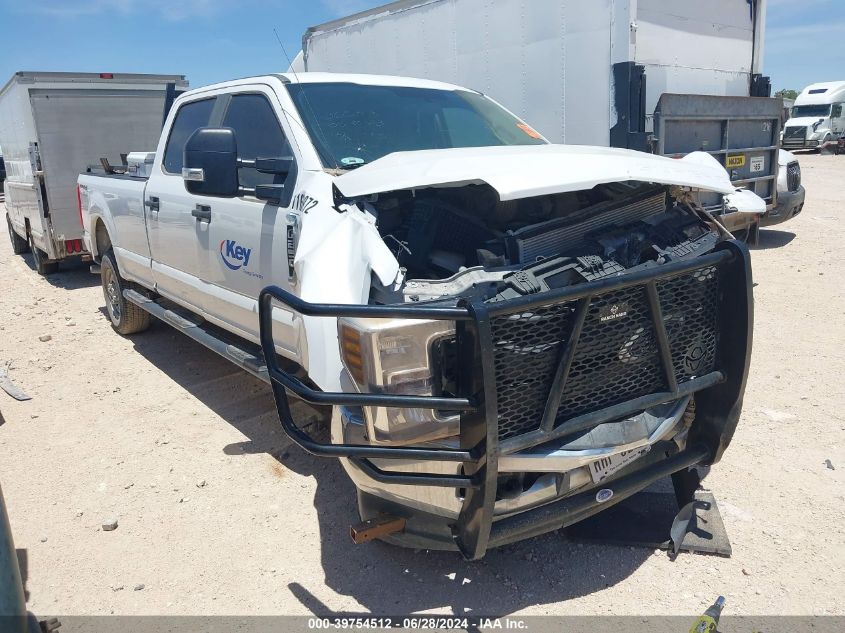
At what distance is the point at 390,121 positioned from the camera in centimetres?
399

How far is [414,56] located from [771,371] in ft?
19.1

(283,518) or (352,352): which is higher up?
(352,352)

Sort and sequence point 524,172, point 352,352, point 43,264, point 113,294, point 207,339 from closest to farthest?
1. point 352,352
2. point 524,172
3. point 207,339
4. point 113,294
5. point 43,264

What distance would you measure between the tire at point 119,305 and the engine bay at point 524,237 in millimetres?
4205

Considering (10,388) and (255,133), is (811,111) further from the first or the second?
(10,388)

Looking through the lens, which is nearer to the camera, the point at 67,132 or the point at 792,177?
the point at 792,177

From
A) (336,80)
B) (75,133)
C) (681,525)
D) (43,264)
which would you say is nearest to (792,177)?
(336,80)

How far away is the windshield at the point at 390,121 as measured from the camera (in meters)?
3.63

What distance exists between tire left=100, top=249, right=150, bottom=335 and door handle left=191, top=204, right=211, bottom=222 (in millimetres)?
2402

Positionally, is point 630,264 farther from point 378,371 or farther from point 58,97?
point 58,97

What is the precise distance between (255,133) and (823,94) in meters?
30.9

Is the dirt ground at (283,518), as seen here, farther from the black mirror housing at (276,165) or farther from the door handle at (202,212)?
the black mirror housing at (276,165)

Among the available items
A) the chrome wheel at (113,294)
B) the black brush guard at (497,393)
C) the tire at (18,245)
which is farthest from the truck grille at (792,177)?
the tire at (18,245)

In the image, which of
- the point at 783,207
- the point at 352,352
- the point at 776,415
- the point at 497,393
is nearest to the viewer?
the point at 497,393
